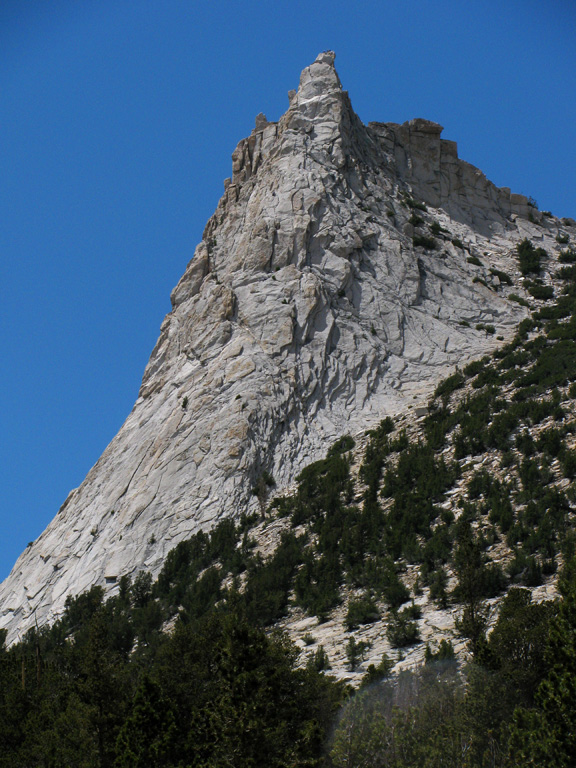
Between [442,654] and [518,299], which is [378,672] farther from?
[518,299]

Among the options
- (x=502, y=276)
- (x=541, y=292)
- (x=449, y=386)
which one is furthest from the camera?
(x=502, y=276)

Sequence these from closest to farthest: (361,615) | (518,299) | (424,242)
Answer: (361,615), (518,299), (424,242)

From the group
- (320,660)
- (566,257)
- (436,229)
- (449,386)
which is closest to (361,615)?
(320,660)

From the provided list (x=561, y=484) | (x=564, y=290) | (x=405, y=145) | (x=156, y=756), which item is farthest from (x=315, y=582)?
(x=405, y=145)

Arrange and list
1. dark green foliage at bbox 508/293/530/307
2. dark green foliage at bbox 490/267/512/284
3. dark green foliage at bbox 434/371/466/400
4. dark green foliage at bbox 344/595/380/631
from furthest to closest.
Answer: dark green foliage at bbox 490/267/512/284 < dark green foliage at bbox 508/293/530/307 < dark green foliage at bbox 434/371/466/400 < dark green foliage at bbox 344/595/380/631

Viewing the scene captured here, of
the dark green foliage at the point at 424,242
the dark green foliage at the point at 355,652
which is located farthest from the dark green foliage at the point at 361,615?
the dark green foliage at the point at 424,242

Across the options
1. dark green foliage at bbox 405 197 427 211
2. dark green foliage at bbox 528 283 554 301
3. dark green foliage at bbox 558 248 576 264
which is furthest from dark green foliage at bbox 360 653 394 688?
dark green foliage at bbox 558 248 576 264

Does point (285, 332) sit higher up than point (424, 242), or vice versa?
point (424, 242)

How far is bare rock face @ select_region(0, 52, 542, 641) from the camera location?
142 feet

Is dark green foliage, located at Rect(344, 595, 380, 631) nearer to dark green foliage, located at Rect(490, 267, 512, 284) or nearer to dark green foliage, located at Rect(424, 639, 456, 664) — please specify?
dark green foliage, located at Rect(424, 639, 456, 664)

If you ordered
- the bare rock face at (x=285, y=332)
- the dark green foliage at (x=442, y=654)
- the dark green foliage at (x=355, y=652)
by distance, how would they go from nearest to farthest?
1. the dark green foliage at (x=442, y=654)
2. the dark green foliage at (x=355, y=652)
3. the bare rock face at (x=285, y=332)

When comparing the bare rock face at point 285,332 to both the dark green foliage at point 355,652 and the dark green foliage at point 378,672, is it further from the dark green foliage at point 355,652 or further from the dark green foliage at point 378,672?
the dark green foliage at point 378,672

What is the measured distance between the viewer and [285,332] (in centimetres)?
4928

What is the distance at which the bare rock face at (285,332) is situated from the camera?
43.2 meters
